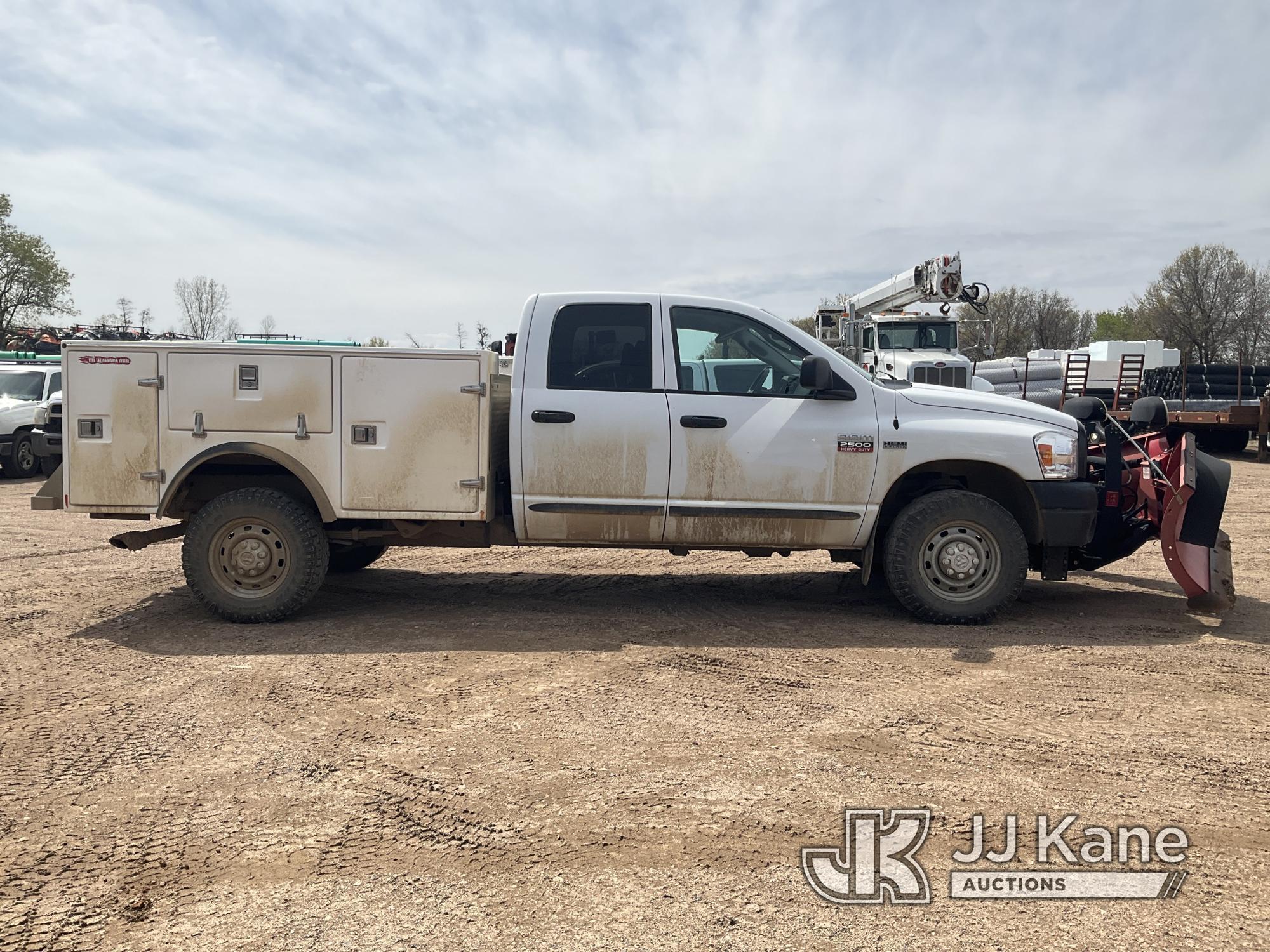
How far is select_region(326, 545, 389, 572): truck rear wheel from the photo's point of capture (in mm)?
7668

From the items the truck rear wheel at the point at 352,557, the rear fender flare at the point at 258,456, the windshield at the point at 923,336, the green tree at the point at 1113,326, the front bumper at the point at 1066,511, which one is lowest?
the truck rear wheel at the point at 352,557

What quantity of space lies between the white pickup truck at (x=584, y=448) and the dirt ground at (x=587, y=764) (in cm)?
56

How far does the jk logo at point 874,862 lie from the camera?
288 cm

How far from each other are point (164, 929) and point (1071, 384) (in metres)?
20.8

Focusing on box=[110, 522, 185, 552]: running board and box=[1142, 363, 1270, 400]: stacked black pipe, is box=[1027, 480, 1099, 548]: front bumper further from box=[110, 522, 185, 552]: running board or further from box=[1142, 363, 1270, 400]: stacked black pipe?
box=[1142, 363, 1270, 400]: stacked black pipe

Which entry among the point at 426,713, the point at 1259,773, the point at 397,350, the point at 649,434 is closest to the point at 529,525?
the point at 649,434

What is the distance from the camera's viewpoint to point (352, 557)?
7797 mm

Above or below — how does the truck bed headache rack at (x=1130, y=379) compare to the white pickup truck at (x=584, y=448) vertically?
above

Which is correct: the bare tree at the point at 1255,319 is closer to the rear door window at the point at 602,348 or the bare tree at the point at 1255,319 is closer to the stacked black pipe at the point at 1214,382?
the stacked black pipe at the point at 1214,382

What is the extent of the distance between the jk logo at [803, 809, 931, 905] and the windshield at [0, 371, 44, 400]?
17.3 m

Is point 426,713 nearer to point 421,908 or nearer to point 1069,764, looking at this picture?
point 421,908

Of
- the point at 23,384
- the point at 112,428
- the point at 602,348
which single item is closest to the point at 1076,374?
the point at 602,348

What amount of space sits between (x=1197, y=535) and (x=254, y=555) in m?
6.14

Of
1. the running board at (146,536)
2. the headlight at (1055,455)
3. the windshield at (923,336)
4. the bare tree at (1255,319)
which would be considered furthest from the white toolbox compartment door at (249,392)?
the bare tree at (1255,319)
